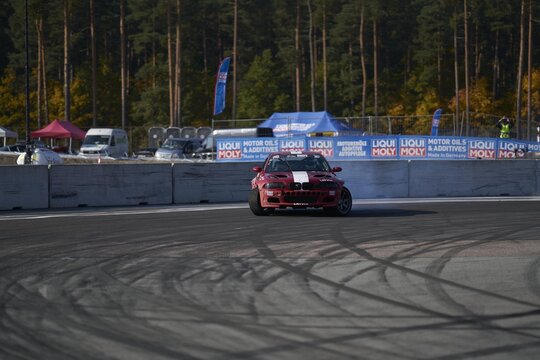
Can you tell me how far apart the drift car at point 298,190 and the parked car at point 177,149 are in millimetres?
28733

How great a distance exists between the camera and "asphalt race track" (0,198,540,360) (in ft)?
23.1

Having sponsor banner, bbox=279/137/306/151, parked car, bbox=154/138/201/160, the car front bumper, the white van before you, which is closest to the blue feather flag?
parked car, bbox=154/138/201/160

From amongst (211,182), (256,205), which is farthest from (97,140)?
(256,205)

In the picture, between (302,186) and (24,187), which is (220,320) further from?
(24,187)

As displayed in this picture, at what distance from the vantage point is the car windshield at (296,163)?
19422 millimetres

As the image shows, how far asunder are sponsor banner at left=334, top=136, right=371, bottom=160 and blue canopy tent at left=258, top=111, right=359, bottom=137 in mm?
3575

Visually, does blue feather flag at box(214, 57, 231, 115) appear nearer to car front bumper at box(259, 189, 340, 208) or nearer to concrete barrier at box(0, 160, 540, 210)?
concrete barrier at box(0, 160, 540, 210)

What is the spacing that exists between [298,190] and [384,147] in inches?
774

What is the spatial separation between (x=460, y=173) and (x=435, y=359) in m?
20.4

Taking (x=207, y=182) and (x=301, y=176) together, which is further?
(x=207, y=182)

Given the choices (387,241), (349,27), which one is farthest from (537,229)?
(349,27)

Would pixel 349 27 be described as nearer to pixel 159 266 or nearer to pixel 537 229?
pixel 537 229

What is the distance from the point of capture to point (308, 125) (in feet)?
145

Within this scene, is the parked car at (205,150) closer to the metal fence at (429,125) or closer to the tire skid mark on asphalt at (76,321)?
the metal fence at (429,125)
